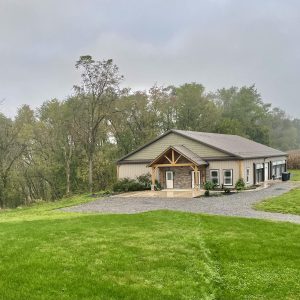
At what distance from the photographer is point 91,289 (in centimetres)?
819

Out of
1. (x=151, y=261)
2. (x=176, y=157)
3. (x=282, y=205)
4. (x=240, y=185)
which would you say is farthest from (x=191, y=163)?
(x=151, y=261)

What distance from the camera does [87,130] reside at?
46844mm

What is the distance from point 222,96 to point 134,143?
36661mm

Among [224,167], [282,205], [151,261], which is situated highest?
[224,167]

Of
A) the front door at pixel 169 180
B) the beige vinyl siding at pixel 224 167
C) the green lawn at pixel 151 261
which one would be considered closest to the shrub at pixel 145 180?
the front door at pixel 169 180

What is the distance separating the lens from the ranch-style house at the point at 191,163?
3241 centimetres

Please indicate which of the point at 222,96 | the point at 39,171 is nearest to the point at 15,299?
the point at 39,171

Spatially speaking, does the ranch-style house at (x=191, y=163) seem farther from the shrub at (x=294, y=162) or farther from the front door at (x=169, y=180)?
the shrub at (x=294, y=162)

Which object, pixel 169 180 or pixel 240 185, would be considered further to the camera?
pixel 169 180

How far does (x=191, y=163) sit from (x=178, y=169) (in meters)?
2.51

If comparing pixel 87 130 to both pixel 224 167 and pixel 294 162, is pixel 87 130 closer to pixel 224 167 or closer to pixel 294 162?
pixel 224 167

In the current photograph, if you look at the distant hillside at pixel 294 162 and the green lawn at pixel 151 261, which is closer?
the green lawn at pixel 151 261

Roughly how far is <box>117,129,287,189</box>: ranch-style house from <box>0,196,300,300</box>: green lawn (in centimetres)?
1651

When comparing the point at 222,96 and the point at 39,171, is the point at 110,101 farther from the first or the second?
the point at 222,96
